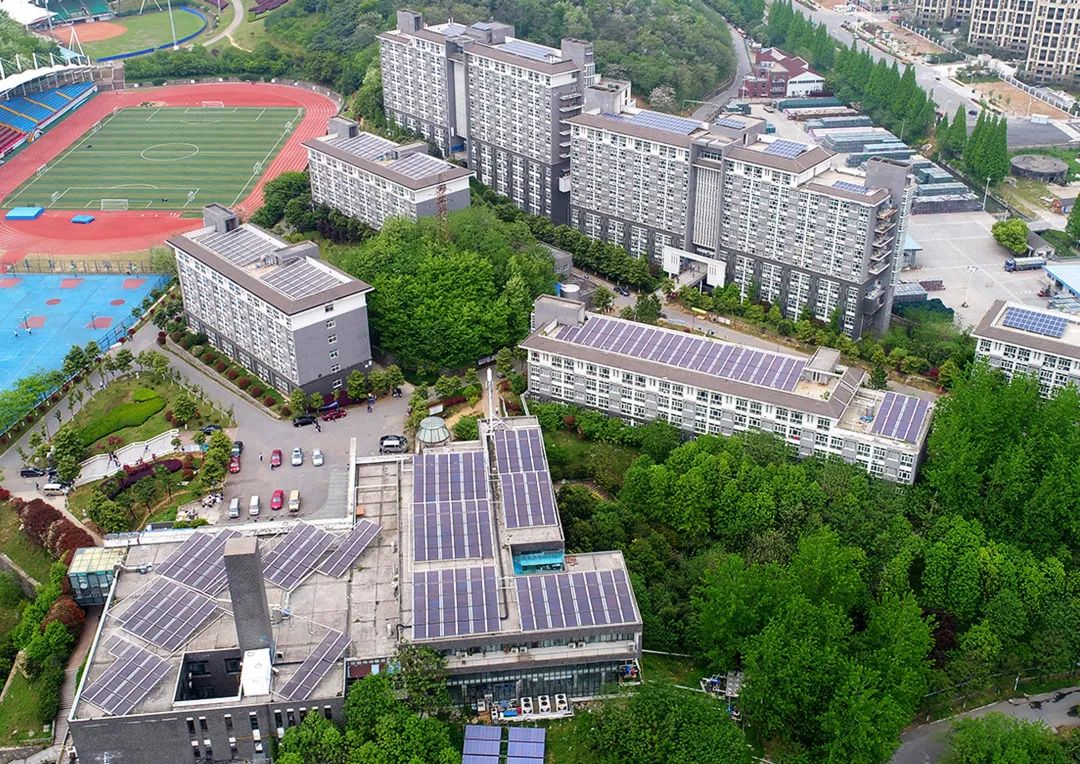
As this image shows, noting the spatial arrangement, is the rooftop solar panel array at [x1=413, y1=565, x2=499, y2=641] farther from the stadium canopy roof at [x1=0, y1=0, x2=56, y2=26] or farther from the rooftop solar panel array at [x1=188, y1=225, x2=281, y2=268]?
the stadium canopy roof at [x1=0, y1=0, x2=56, y2=26]

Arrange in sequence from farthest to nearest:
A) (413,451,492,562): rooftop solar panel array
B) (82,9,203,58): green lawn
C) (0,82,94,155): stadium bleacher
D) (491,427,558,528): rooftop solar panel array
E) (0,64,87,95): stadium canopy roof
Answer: (82,9,203,58): green lawn, (0,64,87,95): stadium canopy roof, (0,82,94,155): stadium bleacher, (491,427,558,528): rooftop solar panel array, (413,451,492,562): rooftop solar panel array

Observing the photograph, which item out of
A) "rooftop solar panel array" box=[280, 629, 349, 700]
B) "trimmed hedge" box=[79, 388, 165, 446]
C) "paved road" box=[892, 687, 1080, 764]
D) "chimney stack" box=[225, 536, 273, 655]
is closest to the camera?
"chimney stack" box=[225, 536, 273, 655]

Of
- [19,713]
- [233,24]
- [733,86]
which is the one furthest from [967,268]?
[233,24]

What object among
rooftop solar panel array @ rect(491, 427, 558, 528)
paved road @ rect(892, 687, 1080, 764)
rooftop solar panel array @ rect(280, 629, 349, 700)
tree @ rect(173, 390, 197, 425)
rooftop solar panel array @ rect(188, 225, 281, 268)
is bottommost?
paved road @ rect(892, 687, 1080, 764)

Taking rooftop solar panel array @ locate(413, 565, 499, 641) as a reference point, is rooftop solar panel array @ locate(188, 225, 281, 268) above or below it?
above

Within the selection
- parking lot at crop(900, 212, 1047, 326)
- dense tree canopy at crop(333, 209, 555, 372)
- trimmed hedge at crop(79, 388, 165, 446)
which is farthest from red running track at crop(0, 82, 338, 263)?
parking lot at crop(900, 212, 1047, 326)

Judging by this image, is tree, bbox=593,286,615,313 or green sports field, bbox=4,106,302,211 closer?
tree, bbox=593,286,615,313
